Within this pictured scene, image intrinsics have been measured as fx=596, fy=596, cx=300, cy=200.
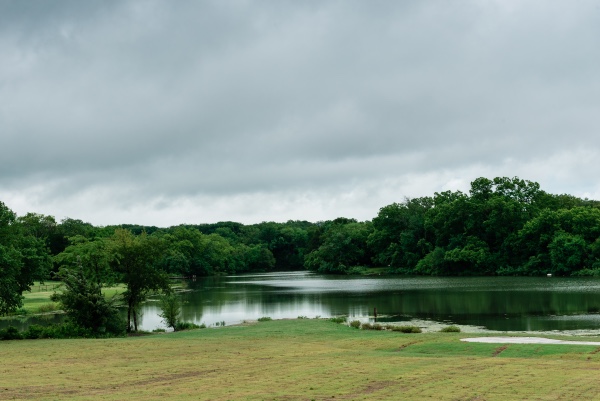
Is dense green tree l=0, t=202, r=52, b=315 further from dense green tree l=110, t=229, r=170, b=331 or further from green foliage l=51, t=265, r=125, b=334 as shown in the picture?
dense green tree l=110, t=229, r=170, b=331

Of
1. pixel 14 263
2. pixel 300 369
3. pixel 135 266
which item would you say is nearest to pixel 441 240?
pixel 135 266

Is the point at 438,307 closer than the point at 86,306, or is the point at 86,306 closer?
the point at 86,306

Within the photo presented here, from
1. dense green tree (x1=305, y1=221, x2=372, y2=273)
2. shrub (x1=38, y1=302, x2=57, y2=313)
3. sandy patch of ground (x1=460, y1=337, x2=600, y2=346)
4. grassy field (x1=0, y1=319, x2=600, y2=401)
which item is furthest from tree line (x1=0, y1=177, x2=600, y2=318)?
sandy patch of ground (x1=460, y1=337, x2=600, y2=346)

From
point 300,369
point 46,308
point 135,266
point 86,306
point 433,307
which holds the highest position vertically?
point 135,266

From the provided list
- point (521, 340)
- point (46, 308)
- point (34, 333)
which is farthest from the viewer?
point (46, 308)

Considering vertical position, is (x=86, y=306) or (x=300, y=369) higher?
(x=86, y=306)

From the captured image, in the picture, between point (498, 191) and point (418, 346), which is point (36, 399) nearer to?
point (418, 346)

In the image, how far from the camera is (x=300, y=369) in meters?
21.0

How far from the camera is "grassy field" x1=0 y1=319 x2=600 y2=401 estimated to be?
16.4m

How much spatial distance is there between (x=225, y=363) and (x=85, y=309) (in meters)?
19.4

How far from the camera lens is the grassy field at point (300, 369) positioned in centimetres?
1639

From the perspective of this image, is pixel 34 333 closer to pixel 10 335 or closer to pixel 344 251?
pixel 10 335

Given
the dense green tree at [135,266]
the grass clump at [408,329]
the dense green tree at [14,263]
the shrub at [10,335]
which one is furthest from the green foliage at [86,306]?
the grass clump at [408,329]

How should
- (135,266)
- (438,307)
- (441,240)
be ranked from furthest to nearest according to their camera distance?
(441,240)
(438,307)
(135,266)
